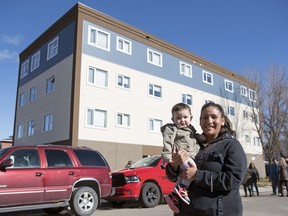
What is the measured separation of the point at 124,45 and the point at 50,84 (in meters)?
7.06

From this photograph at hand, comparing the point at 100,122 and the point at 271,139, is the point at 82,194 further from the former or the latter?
the point at 271,139

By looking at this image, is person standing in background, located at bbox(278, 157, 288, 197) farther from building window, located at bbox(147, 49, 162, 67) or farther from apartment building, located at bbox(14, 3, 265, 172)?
building window, located at bbox(147, 49, 162, 67)

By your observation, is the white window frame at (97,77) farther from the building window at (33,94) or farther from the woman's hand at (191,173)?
the woman's hand at (191,173)

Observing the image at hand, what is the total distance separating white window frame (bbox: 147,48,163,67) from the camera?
96.2 ft

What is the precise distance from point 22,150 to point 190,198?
22.4 ft

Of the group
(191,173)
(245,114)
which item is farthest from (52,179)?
(245,114)

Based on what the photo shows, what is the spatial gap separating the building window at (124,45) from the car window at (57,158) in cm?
1847

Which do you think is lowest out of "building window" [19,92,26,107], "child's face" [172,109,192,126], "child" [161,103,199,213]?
"child" [161,103,199,213]

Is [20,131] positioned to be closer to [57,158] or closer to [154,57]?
[154,57]

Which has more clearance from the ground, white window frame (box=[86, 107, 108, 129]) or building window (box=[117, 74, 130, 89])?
building window (box=[117, 74, 130, 89])

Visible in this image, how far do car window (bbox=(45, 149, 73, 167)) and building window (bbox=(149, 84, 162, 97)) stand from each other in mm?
19671

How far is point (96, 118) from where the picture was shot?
23.7 meters

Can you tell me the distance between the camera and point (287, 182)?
15.5m

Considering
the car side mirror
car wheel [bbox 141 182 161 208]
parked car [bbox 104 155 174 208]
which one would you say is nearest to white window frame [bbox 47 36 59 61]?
parked car [bbox 104 155 174 208]
